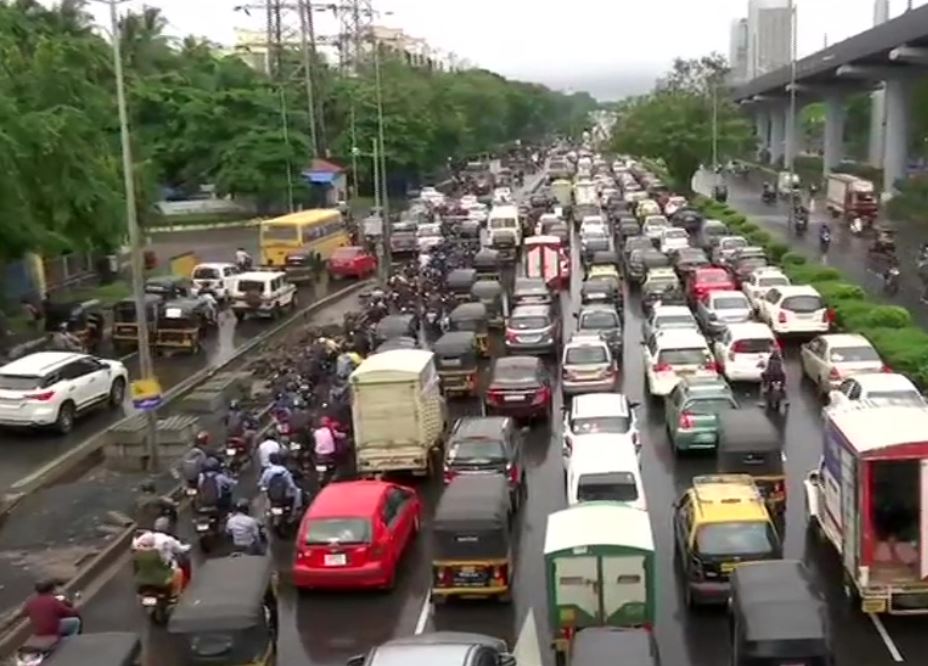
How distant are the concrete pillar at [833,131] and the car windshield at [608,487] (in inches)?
3318

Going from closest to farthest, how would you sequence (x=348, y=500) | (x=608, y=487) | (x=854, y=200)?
(x=348, y=500) < (x=608, y=487) < (x=854, y=200)

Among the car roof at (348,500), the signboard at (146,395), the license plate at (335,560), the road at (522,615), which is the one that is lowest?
the road at (522,615)

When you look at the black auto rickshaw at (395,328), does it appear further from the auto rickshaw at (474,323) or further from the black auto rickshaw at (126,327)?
the black auto rickshaw at (126,327)

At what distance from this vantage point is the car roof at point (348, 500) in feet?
59.5

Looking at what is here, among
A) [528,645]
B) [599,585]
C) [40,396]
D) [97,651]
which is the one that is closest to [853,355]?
[528,645]

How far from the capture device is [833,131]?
100062 millimetres

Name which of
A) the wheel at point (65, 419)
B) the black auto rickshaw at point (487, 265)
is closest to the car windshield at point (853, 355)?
the wheel at point (65, 419)

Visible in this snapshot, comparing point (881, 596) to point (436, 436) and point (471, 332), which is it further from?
point (471, 332)

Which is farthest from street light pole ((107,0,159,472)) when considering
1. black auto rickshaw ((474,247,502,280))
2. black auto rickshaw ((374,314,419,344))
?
black auto rickshaw ((474,247,502,280))

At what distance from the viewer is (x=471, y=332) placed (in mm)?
33594

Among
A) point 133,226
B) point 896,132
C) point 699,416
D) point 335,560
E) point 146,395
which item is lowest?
point 335,560

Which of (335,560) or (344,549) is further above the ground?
(344,549)

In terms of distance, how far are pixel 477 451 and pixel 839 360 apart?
1056 cm

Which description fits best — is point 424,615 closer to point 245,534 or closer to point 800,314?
point 245,534
